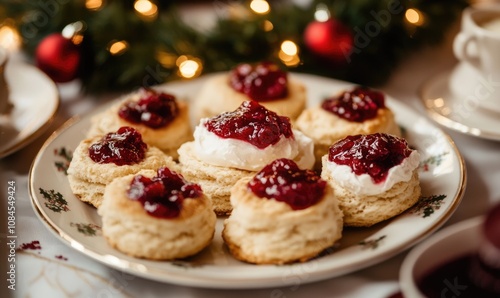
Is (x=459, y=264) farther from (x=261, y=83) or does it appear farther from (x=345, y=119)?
(x=261, y=83)

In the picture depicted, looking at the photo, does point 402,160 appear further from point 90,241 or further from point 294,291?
point 90,241

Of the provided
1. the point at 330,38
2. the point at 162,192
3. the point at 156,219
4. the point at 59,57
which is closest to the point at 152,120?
the point at 162,192

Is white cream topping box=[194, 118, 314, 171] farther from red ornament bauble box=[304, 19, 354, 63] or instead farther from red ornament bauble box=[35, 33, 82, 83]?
red ornament bauble box=[35, 33, 82, 83]

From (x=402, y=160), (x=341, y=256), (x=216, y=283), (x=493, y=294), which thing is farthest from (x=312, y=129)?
(x=493, y=294)

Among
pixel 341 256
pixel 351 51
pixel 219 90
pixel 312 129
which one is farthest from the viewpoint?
pixel 351 51

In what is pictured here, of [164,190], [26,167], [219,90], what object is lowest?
[26,167]

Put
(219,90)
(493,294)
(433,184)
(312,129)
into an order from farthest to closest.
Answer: (219,90) → (312,129) → (433,184) → (493,294)

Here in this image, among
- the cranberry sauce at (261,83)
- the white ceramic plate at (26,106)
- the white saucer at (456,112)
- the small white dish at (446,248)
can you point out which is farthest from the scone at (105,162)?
the white saucer at (456,112)
